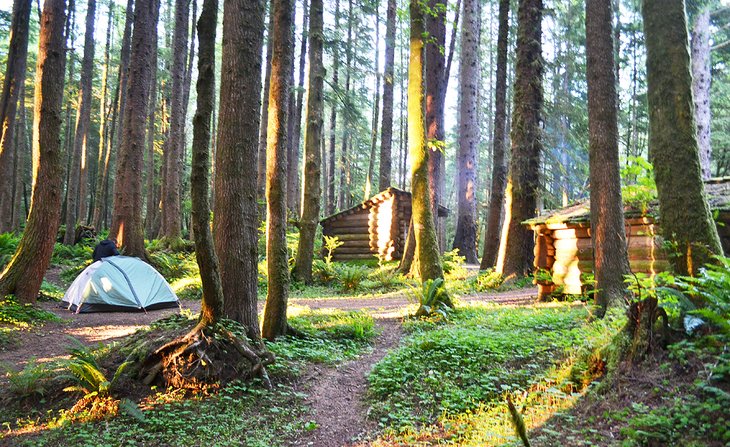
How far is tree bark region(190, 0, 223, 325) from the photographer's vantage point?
557cm

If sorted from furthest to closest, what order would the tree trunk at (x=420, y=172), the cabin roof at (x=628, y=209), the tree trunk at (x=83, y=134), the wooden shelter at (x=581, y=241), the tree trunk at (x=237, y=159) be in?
the tree trunk at (x=83, y=134) → the tree trunk at (x=420, y=172) → the wooden shelter at (x=581, y=241) → the cabin roof at (x=628, y=209) → the tree trunk at (x=237, y=159)

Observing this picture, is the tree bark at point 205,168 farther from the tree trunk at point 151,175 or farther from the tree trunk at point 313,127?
the tree trunk at point 151,175

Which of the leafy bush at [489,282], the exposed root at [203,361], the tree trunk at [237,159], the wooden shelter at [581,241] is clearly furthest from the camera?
the leafy bush at [489,282]

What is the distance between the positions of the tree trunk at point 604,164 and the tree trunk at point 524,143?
5.74 metres

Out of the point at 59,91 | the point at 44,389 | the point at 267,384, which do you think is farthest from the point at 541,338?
the point at 59,91

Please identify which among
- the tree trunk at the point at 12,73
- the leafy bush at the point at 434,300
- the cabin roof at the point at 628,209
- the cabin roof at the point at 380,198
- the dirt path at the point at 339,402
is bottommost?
the dirt path at the point at 339,402

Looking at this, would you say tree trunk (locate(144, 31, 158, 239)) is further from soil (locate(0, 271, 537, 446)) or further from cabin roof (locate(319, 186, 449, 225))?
soil (locate(0, 271, 537, 446))

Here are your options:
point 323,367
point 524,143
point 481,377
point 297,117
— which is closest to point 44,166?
point 323,367

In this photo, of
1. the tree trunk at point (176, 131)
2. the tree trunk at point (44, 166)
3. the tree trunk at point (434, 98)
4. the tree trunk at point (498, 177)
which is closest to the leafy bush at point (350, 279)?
the tree trunk at point (434, 98)

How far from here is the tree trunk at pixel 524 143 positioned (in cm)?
1347

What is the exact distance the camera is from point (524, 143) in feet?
44.7

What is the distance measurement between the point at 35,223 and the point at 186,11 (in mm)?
13722

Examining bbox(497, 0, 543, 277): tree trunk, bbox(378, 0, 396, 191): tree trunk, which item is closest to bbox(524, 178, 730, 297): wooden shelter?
bbox(497, 0, 543, 277): tree trunk

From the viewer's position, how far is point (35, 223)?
945 centimetres
